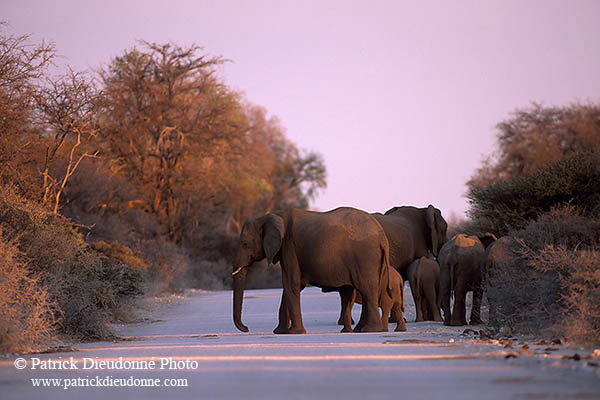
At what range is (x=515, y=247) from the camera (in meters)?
13.6

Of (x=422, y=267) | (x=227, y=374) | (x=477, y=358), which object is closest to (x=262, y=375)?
(x=227, y=374)

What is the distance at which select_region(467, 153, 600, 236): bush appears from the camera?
20.1 meters

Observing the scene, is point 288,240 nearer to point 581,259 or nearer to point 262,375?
point 581,259

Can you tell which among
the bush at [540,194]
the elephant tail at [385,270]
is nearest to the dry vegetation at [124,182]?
the elephant tail at [385,270]

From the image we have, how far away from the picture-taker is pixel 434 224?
59.7ft

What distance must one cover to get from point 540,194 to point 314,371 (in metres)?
14.7

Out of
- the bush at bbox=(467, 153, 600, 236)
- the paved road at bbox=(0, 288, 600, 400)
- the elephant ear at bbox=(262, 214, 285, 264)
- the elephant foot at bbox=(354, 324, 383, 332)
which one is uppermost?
the bush at bbox=(467, 153, 600, 236)

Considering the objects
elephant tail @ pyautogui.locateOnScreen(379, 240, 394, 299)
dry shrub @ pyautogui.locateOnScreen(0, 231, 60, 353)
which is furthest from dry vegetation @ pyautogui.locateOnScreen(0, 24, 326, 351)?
elephant tail @ pyautogui.locateOnScreen(379, 240, 394, 299)

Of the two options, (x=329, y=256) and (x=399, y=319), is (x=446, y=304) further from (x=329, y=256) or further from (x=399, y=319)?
(x=329, y=256)

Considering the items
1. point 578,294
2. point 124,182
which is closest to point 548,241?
point 578,294

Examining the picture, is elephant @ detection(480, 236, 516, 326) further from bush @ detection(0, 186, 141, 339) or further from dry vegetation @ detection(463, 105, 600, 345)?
bush @ detection(0, 186, 141, 339)

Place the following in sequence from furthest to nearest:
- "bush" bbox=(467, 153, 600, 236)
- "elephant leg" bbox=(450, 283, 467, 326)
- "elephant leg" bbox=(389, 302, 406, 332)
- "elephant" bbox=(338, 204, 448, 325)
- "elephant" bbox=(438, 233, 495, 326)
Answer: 1. "bush" bbox=(467, 153, 600, 236)
2. "elephant" bbox=(338, 204, 448, 325)
3. "elephant" bbox=(438, 233, 495, 326)
4. "elephant leg" bbox=(450, 283, 467, 326)
5. "elephant leg" bbox=(389, 302, 406, 332)

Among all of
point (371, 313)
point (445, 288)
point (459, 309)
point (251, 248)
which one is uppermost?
point (251, 248)

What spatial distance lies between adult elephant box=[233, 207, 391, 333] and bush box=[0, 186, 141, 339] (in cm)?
269
